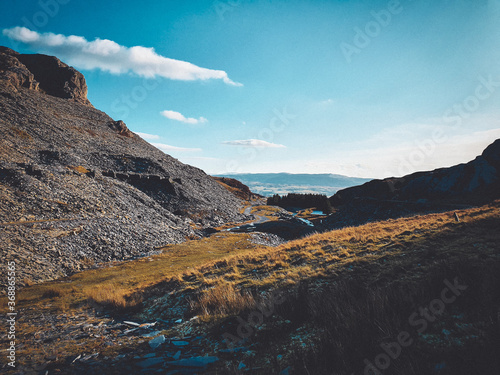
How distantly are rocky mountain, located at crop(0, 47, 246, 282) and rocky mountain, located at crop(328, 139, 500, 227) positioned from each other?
1581 inches

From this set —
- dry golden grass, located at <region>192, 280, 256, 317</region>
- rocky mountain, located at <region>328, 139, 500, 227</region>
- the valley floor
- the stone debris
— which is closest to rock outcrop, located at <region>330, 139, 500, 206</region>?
rocky mountain, located at <region>328, 139, 500, 227</region>

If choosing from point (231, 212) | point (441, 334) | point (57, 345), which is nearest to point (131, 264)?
point (57, 345)

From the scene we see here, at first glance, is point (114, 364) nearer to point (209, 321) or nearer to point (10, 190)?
point (209, 321)

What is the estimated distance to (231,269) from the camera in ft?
54.1

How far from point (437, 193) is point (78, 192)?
2672 inches

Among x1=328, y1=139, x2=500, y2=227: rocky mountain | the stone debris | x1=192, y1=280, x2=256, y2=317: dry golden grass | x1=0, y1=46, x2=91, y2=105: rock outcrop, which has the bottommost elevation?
the stone debris

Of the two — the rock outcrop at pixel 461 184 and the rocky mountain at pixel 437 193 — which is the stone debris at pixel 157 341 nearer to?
the rocky mountain at pixel 437 193

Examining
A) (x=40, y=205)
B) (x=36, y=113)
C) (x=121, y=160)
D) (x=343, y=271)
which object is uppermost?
(x=36, y=113)

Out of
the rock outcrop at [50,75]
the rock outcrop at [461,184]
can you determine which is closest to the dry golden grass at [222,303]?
the rock outcrop at [461,184]

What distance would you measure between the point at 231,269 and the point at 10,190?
119 ft

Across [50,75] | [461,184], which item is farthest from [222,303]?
[50,75]

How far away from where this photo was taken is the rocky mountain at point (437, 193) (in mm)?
37319

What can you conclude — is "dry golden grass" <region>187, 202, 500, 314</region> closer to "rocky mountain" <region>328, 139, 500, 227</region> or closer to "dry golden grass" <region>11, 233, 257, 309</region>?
"dry golden grass" <region>11, 233, 257, 309</region>

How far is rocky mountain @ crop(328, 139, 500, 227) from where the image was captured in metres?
37.3
